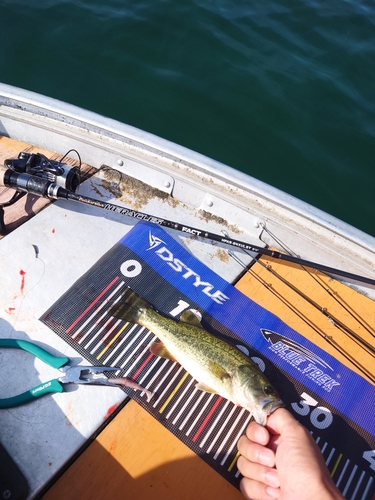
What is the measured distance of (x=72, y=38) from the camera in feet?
24.0

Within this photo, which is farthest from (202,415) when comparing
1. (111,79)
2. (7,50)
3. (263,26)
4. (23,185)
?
(263,26)

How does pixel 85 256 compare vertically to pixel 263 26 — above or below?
below

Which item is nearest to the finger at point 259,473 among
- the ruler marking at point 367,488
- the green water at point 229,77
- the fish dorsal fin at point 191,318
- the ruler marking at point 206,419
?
the ruler marking at point 206,419

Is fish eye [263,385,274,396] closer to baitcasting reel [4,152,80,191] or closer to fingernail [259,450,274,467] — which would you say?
fingernail [259,450,274,467]

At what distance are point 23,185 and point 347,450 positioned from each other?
11.6ft

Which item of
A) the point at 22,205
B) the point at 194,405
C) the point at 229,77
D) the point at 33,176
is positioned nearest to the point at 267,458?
the point at 194,405

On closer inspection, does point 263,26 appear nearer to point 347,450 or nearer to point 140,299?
point 140,299

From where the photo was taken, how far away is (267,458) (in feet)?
7.76

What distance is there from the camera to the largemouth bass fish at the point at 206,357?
8.69 feet

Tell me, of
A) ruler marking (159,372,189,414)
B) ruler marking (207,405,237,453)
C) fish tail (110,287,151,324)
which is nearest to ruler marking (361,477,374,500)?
ruler marking (207,405,237,453)

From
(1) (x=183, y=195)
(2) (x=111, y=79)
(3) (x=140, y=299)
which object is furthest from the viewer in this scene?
(2) (x=111, y=79)

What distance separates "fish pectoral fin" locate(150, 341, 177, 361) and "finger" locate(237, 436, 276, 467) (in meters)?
0.80

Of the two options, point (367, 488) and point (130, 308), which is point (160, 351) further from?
point (367, 488)

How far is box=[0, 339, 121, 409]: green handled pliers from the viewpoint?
2.70 metres
